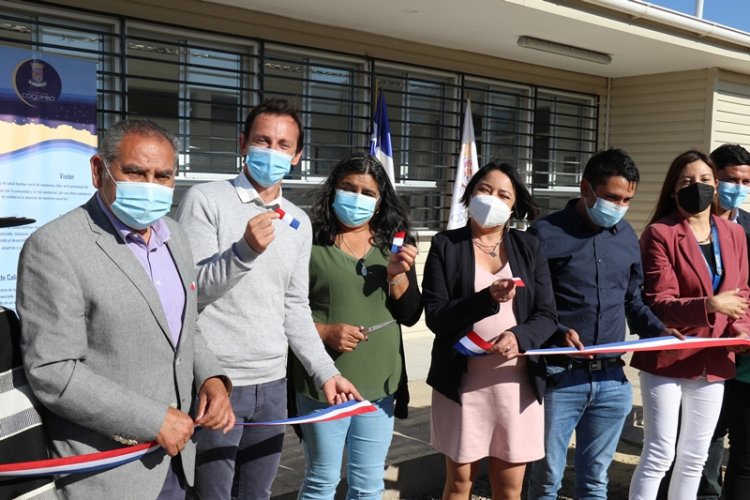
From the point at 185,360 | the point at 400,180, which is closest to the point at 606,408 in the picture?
the point at 185,360

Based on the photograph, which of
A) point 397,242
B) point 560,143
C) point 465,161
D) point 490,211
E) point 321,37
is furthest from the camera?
point 560,143

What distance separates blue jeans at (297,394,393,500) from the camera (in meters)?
2.83

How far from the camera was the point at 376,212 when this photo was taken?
3172 millimetres

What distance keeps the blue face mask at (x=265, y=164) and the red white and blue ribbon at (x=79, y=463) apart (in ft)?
3.47

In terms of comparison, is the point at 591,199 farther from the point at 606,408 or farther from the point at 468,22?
the point at 468,22

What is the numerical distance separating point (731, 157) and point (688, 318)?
3.88 feet

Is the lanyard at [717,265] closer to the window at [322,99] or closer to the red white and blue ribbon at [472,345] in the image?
the red white and blue ribbon at [472,345]

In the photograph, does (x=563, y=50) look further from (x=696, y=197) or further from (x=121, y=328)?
(x=121, y=328)

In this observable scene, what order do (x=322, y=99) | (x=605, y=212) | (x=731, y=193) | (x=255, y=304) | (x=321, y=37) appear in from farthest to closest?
(x=322, y=99), (x=321, y=37), (x=731, y=193), (x=605, y=212), (x=255, y=304)

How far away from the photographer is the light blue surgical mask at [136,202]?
2004 mm

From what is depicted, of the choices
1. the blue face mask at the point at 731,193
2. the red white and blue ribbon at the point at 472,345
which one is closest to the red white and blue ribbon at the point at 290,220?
the red white and blue ribbon at the point at 472,345

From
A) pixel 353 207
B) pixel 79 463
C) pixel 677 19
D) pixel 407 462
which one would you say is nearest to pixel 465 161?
pixel 677 19

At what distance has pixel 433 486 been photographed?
171 inches

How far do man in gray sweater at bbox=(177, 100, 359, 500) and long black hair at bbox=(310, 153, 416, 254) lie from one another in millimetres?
266
